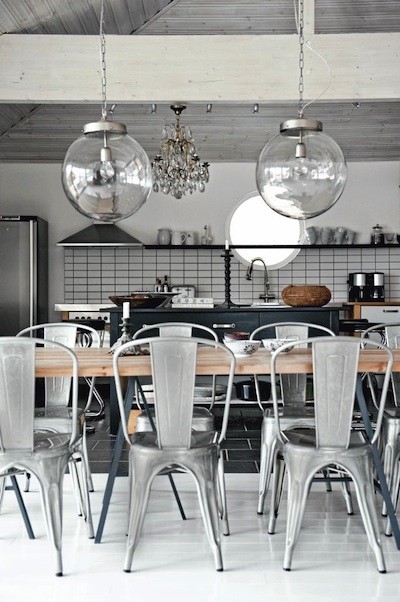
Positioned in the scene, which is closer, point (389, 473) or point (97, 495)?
point (389, 473)

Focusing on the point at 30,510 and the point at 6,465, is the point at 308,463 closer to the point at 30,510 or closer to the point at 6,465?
the point at 6,465

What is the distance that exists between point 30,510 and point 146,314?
216 centimetres

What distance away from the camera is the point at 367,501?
8.48 feet

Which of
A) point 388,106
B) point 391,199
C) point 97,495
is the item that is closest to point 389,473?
point 97,495

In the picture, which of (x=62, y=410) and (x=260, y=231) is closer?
(x=62, y=410)

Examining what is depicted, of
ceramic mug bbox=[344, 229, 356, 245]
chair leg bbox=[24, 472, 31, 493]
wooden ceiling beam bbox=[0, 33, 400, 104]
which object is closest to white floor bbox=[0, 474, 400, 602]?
chair leg bbox=[24, 472, 31, 493]

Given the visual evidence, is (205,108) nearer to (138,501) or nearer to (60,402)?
(60,402)

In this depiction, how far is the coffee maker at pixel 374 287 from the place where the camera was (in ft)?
24.8

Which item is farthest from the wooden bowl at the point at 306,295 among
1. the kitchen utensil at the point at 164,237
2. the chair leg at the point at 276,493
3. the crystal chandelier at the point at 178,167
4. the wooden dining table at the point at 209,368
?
the kitchen utensil at the point at 164,237

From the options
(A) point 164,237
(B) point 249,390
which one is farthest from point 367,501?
(A) point 164,237

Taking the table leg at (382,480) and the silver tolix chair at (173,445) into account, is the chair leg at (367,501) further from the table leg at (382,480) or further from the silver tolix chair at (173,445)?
the silver tolix chair at (173,445)

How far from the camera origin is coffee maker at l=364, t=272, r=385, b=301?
7.57 m

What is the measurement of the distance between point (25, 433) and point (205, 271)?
212 inches

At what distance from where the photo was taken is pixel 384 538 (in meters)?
2.94
